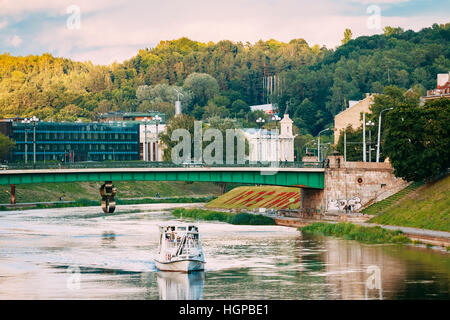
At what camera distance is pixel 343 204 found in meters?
126

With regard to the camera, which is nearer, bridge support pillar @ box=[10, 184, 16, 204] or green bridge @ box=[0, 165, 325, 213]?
green bridge @ box=[0, 165, 325, 213]

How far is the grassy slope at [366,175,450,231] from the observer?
10400cm

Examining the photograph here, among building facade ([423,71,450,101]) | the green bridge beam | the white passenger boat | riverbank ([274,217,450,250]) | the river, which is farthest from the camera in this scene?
building facade ([423,71,450,101])

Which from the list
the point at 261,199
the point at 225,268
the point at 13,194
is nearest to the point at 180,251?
the point at 225,268

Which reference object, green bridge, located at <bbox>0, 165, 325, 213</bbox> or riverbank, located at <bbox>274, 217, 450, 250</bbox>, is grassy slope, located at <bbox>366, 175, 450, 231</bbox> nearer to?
riverbank, located at <bbox>274, 217, 450, 250</bbox>

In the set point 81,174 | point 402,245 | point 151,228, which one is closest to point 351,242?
point 402,245

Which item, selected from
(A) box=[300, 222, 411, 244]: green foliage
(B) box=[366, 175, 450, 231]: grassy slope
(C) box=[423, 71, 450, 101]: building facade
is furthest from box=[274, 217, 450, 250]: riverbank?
(C) box=[423, 71, 450, 101]: building facade

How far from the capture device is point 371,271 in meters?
80.2

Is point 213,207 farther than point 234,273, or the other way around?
point 213,207

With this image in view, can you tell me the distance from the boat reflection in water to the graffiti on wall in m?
47.6

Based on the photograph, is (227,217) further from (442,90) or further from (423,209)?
(442,90)

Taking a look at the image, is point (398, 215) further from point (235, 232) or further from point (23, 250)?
point (23, 250)
